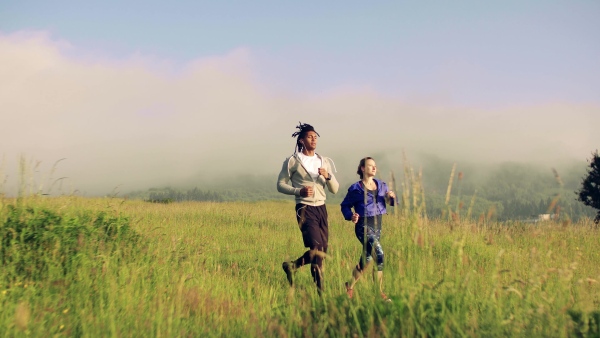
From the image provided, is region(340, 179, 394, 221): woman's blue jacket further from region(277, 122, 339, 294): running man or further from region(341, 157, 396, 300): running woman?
region(277, 122, 339, 294): running man

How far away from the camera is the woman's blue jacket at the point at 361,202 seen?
6945 millimetres

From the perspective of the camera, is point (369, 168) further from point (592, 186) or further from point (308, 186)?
point (592, 186)

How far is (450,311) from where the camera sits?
12.1 feet

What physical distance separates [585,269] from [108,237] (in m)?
8.31

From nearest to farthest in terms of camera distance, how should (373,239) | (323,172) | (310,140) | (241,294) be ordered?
1. (241,294)
2. (373,239)
3. (323,172)
4. (310,140)

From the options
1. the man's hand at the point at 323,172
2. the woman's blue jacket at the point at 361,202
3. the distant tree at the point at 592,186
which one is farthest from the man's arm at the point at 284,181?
the distant tree at the point at 592,186

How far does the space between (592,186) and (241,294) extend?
39.3 m

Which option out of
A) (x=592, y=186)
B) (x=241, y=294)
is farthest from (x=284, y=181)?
(x=592, y=186)

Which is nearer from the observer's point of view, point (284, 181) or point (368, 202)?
point (368, 202)

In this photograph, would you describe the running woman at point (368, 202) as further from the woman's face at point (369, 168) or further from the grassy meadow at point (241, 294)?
the grassy meadow at point (241, 294)

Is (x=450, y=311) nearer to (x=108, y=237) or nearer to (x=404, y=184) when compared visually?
(x=404, y=184)

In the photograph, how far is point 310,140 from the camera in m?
7.39

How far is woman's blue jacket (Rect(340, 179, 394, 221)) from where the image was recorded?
6.95 m

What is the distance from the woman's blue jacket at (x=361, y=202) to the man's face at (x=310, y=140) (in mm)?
845
